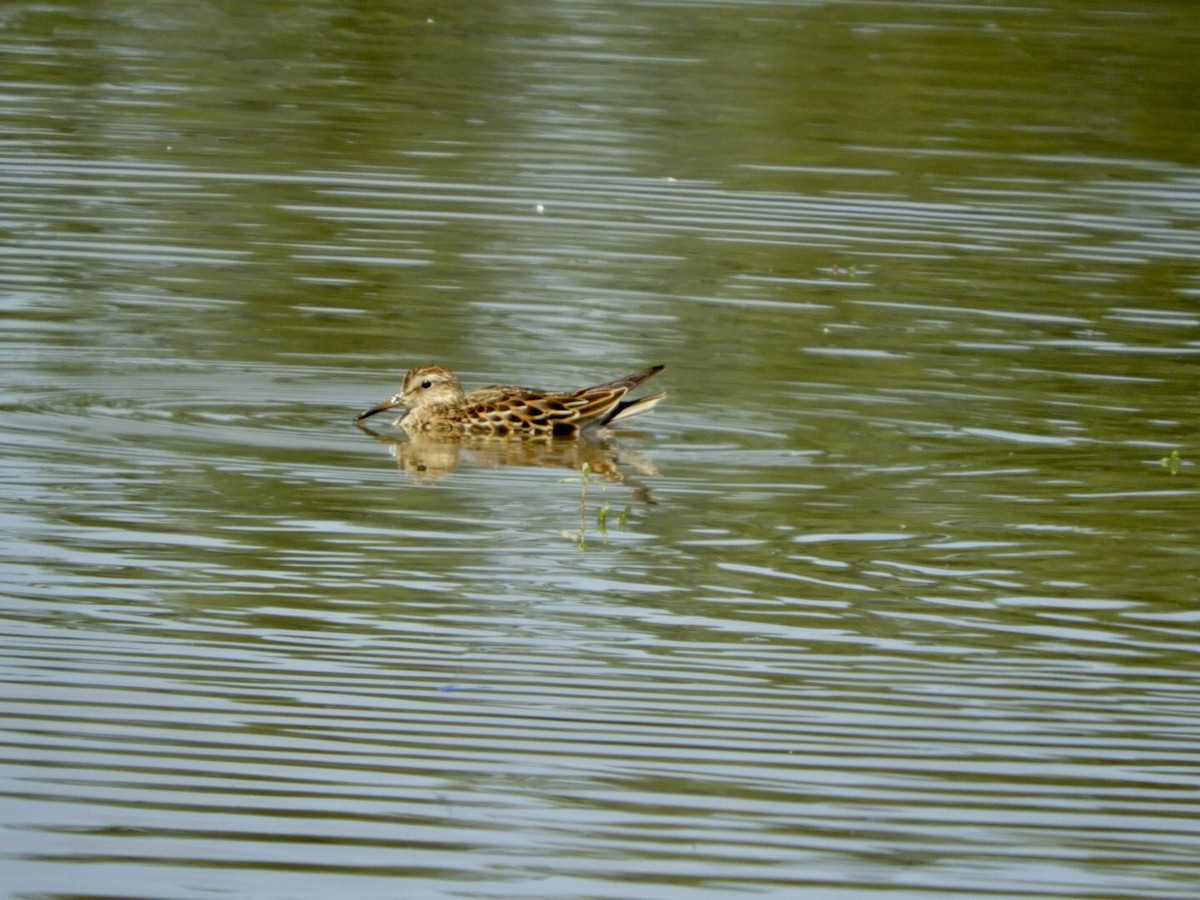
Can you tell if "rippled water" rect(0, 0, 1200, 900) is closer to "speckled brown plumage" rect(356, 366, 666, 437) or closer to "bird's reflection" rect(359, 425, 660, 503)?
"bird's reflection" rect(359, 425, 660, 503)

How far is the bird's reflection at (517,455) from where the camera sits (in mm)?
11219

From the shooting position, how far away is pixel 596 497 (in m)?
10.6

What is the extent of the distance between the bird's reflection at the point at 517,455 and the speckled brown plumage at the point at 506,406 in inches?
2.5

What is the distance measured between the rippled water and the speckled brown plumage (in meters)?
0.18

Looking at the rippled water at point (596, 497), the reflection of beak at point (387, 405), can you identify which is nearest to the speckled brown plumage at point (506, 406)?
the reflection of beak at point (387, 405)

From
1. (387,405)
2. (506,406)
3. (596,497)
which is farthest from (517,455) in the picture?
(596,497)

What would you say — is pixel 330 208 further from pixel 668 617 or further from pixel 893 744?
pixel 893 744

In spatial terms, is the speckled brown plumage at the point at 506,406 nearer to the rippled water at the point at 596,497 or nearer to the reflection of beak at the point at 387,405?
the reflection of beak at the point at 387,405

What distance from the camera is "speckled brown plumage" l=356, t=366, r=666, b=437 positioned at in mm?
11914

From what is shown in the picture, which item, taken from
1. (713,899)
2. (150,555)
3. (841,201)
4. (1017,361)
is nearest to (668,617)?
(150,555)

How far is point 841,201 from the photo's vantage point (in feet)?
62.3

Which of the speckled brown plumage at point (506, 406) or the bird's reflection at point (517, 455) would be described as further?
the speckled brown plumage at point (506, 406)

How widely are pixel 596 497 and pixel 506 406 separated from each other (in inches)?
55.1

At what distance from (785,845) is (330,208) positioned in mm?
Result: 11715
